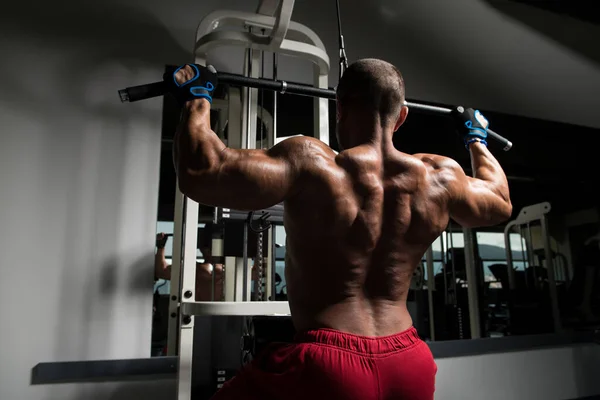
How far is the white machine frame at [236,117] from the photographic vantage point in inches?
53.3

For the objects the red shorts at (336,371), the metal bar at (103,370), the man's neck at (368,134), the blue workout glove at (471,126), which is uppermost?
the blue workout glove at (471,126)

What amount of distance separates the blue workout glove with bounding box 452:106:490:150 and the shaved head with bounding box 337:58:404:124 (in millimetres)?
455

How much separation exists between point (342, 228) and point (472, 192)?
431 mm

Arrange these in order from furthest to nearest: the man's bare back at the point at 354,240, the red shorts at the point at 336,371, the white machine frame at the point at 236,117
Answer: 1. the white machine frame at the point at 236,117
2. the man's bare back at the point at 354,240
3. the red shorts at the point at 336,371

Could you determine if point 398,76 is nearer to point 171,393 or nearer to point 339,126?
point 339,126

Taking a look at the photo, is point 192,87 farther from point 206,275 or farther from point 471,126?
point 206,275

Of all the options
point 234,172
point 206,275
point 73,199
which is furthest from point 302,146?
point 206,275

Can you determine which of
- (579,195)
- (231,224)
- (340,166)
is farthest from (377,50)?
(579,195)

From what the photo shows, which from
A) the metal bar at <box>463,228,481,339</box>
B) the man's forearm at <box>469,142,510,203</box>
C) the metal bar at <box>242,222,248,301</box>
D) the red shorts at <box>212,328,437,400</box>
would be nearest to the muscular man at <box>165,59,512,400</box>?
the red shorts at <box>212,328,437,400</box>

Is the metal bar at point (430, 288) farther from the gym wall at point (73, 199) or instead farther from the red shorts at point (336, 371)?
the red shorts at point (336, 371)

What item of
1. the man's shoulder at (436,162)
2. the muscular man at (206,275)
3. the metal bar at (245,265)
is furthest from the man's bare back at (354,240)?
the muscular man at (206,275)

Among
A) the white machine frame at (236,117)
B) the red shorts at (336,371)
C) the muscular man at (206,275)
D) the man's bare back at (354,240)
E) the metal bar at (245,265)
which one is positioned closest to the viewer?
the red shorts at (336,371)

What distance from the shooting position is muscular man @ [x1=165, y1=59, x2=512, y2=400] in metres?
0.84

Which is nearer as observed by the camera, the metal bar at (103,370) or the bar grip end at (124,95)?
the bar grip end at (124,95)
